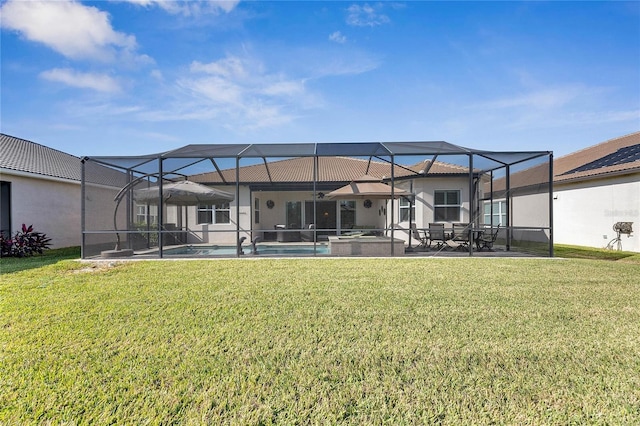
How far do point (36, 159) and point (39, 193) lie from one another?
9.78ft

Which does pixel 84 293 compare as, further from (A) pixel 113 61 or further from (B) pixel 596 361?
(A) pixel 113 61

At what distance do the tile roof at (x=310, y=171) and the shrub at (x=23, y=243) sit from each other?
20.0 ft

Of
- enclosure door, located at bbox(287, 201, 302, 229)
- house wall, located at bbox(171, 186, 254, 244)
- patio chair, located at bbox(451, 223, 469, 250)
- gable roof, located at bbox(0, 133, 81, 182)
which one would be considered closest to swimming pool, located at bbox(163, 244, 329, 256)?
house wall, located at bbox(171, 186, 254, 244)

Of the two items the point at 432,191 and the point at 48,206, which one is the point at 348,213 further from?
the point at 48,206

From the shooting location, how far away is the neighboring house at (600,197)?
11750mm

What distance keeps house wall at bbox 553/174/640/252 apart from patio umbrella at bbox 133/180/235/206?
48.4ft

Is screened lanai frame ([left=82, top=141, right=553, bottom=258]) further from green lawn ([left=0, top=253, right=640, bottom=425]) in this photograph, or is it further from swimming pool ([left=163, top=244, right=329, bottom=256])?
green lawn ([left=0, top=253, right=640, bottom=425])

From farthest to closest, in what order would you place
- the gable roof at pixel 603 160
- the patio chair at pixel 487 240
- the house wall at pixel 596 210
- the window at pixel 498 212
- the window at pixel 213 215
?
1. the window at pixel 213 215
2. the window at pixel 498 212
3. the gable roof at pixel 603 160
4. the house wall at pixel 596 210
5. the patio chair at pixel 487 240

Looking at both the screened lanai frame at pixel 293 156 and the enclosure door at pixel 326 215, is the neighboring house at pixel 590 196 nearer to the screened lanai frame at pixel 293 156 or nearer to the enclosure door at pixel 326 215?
the screened lanai frame at pixel 293 156

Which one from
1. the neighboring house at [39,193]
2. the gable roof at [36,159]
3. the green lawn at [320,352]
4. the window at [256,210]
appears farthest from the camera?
the window at [256,210]

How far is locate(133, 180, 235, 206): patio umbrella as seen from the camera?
402 inches

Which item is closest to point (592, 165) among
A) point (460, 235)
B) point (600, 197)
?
point (600, 197)

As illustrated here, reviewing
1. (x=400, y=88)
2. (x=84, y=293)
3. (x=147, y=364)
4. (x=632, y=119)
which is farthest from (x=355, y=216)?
(x=632, y=119)

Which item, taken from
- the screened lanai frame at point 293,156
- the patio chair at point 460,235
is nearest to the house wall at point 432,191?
the screened lanai frame at point 293,156
